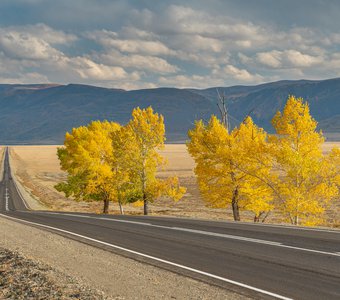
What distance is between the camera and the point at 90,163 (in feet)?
121

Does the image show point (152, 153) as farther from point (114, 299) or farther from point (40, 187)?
point (40, 187)

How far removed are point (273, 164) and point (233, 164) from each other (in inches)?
122

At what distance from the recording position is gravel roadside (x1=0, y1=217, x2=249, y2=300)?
855 cm

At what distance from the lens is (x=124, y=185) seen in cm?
3631

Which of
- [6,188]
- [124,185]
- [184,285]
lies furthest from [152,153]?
[6,188]

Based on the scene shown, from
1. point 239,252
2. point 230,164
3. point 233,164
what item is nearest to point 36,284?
point 239,252

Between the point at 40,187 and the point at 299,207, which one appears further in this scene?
the point at 40,187

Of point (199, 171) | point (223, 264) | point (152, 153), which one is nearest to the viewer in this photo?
point (223, 264)

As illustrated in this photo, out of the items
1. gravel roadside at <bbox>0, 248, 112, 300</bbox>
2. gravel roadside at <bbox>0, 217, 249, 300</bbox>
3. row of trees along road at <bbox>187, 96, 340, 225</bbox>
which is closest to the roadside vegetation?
row of trees along road at <bbox>187, 96, 340, 225</bbox>

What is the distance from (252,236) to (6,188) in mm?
69848

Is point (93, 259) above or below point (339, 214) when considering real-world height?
above

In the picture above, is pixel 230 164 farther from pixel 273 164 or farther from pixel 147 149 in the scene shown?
pixel 147 149

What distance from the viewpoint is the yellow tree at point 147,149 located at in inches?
1321

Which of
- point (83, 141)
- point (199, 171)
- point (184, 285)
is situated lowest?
point (184, 285)
